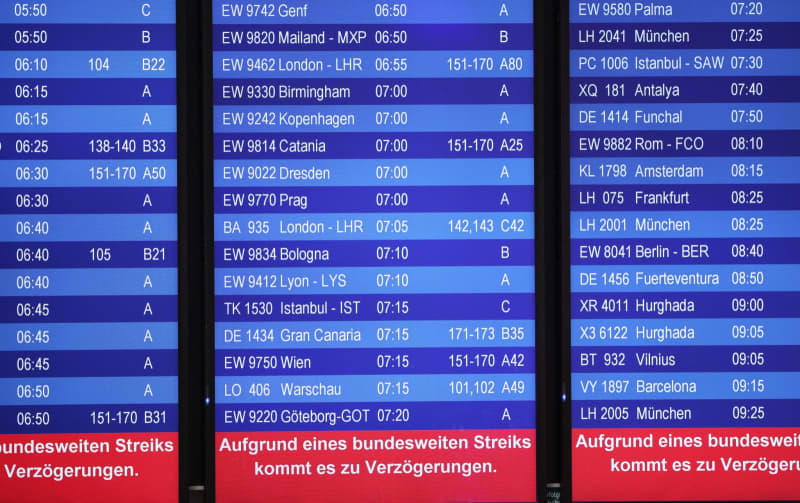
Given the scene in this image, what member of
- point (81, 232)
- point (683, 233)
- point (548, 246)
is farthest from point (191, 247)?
point (683, 233)

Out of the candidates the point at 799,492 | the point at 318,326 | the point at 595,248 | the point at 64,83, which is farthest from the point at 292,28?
the point at 799,492

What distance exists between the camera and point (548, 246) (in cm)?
248

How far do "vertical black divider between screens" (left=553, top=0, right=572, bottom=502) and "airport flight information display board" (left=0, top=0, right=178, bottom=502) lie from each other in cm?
119

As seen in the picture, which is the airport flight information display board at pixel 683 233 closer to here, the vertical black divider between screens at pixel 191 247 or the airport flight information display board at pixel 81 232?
the vertical black divider between screens at pixel 191 247

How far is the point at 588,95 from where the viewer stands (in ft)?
8.07

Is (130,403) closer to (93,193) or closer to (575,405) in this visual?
(93,193)

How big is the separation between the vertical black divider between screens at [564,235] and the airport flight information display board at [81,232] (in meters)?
1.19

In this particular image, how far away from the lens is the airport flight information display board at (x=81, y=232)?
2426 mm

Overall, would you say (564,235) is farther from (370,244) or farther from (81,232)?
(81,232)

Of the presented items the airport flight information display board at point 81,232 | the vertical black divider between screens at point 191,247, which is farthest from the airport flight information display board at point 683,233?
the airport flight information display board at point 81,232

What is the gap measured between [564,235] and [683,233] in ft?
1.21

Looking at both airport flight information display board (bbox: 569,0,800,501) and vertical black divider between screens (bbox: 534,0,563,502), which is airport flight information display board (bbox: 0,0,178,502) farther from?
airport flight information display board (bbox: 569,0,800,501)

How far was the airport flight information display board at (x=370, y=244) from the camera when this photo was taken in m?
2.44

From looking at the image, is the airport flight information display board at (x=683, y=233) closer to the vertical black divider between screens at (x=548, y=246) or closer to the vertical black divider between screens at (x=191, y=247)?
the vertical black divider between screens at (x=548, y=246)
